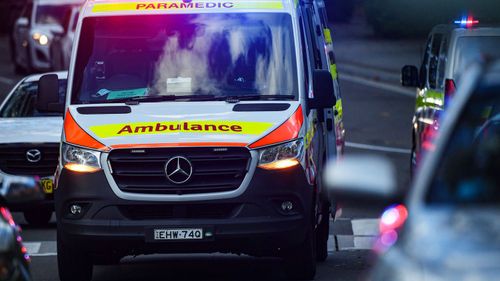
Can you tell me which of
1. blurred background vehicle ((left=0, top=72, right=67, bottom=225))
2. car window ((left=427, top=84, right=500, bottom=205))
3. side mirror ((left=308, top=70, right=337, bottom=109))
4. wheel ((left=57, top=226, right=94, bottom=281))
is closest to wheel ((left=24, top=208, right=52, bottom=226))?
blurred background vehicle ((left=0, top=72, right=67, bottom=225))

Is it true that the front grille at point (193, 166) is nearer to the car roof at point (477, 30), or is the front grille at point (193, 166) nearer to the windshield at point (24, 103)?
the car roof at point (477, 30)

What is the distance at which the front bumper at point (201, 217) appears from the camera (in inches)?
431

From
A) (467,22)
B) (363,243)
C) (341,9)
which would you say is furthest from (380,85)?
(363,243)

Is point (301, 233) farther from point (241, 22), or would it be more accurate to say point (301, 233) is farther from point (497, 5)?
point (497, 5)

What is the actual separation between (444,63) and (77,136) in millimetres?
5460

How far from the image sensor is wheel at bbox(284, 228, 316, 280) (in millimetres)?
11336

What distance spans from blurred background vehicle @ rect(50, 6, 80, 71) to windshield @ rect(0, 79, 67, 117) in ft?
55.9

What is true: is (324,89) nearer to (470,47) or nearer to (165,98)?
(165,98)

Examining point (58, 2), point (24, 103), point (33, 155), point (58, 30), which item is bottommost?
point (58, 30)

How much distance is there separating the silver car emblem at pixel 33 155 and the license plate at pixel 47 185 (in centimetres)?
26

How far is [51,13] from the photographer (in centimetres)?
3697

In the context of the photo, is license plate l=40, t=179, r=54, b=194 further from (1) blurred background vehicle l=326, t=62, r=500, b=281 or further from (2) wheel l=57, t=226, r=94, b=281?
(1) blurred background vehicle l=326, t=62, r=500, b=281

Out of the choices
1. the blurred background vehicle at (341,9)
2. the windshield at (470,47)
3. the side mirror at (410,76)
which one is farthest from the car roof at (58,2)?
the windshield at (470,47)

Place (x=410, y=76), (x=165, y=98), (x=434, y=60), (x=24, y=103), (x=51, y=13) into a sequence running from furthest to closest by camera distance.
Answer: (x=51, y=13) → (x=410, y=76) → (x=24, y=103) → (x=434, y=60) → (x=165, y=98)
